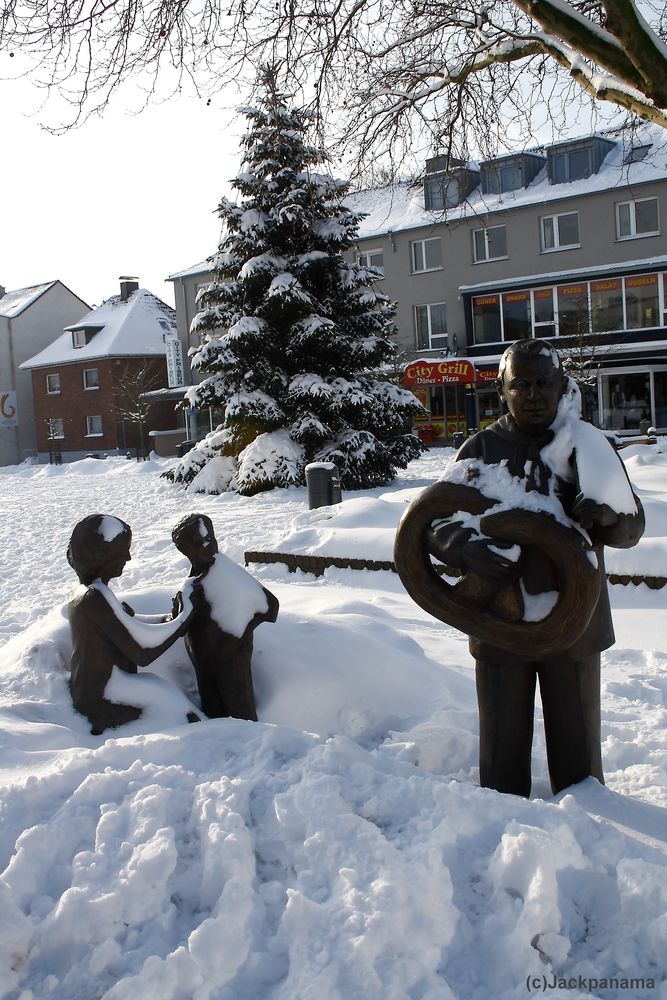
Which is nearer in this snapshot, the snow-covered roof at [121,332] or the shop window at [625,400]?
the shop window at [625,400]

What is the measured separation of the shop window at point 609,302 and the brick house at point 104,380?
1744 cm

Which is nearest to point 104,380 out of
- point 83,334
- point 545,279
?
point 83,334

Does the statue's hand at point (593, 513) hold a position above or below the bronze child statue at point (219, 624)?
above

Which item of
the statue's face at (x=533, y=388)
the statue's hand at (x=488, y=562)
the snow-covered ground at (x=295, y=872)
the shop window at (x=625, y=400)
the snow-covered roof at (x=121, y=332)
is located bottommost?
the snow-covered ground at (x=295, y=872)

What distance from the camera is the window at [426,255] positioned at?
3194cm

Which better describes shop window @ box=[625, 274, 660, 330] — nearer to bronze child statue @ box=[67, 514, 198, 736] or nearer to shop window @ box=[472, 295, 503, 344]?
shop window @ box=[472, 295, 503, 344]

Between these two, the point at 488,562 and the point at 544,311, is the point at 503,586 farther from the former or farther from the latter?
the point at 544,311

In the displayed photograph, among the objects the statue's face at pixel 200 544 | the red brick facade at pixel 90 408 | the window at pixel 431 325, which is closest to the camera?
the statue's face at pixel 200 544

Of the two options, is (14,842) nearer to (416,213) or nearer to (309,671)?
(309,671)

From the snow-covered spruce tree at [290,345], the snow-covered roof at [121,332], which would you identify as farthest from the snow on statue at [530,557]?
the snow-covered roof at [121,332]

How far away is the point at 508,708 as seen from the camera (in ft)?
10.4

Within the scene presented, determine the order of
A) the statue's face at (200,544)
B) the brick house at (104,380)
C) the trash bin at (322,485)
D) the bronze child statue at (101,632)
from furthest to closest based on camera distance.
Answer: the brick house at (104,380) < the trash bin at (322,485) < the statue's face at (200,544) < the bronze child statue at (101,632)

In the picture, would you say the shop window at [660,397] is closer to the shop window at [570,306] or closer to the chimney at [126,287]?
the shop window at [570,306]

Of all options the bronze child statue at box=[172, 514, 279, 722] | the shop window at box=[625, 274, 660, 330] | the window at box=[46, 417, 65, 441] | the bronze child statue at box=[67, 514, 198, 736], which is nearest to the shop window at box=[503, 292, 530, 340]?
the shop window at box=[625, 274, 660, 330]
